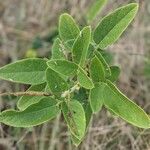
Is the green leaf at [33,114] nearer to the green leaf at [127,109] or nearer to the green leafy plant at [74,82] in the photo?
the green leafy plant at [74,82]

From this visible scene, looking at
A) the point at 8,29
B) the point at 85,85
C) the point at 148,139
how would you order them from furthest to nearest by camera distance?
the point at 8,29, the point at 148,139, the point at 85,85

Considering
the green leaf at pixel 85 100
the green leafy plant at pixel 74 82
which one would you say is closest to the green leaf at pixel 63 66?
the green leafy plant at pixel 74 82

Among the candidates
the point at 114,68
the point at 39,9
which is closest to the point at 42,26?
the point at 39,9

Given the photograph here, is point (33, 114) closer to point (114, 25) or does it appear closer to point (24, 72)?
Result: point (24, 72)

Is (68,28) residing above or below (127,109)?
above

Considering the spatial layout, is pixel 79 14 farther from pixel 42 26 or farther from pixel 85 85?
pixel 85 85

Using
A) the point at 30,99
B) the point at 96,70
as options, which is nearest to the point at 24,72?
the point at 30,99
